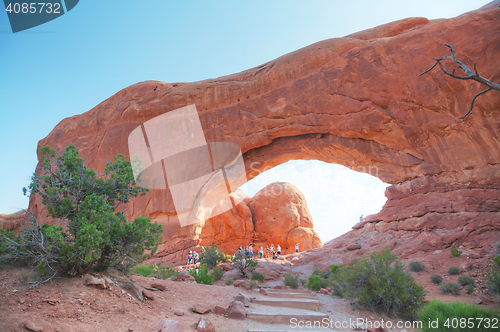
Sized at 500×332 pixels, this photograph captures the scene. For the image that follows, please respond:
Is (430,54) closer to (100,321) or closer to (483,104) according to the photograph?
(483,104)

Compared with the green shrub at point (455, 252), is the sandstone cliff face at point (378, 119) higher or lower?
higher

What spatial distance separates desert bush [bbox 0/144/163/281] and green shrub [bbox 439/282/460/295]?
923 centimetres

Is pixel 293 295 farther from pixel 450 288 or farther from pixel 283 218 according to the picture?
pixel 283 218

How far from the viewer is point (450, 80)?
43.2 feet

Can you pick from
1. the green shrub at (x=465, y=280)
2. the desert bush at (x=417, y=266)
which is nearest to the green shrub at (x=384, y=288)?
the green shrub at (x=465, y=280)

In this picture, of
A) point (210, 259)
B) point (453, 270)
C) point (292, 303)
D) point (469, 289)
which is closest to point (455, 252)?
point (453, 270)

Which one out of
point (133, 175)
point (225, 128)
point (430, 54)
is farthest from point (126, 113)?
point (430, 54)

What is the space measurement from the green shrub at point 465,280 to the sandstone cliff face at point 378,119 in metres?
3.24

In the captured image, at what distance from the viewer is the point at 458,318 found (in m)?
4.60

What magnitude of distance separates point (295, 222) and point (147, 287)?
24.2 meters

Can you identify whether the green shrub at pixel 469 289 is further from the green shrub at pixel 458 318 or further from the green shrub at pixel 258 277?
the green shrub at pixel 258 277

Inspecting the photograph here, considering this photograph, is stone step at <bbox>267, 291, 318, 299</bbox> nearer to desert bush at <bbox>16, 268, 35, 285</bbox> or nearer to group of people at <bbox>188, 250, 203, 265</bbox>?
desert bush at <bbox>16, 268, 35, 285</bbox>

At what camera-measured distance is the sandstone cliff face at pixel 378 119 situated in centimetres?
1270

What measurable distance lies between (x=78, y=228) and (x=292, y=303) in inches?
238
